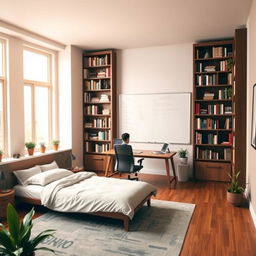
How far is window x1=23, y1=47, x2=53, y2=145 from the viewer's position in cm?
552

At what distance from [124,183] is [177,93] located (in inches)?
113

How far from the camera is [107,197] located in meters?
3.42

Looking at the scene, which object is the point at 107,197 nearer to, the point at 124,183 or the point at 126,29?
the point at 124,183

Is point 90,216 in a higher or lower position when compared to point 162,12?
lower

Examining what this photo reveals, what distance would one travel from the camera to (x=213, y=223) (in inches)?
140

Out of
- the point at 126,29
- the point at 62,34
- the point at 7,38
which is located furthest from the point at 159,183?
the point at 7,38

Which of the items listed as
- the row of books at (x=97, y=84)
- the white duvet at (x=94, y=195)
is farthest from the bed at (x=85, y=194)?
the row of books at (x=97, y=84)

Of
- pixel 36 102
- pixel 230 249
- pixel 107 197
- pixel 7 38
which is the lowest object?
pixel 230 249

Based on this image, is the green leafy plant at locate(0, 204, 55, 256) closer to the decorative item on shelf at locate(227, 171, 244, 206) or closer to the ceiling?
the ceiling

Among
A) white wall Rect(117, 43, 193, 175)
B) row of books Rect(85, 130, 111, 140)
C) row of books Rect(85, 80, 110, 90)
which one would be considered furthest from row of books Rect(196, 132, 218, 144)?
row of books Rect(85, 80, 110, 90)

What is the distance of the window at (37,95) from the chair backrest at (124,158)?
192 cm

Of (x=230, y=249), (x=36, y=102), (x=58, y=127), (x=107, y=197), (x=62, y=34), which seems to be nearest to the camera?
(x=230, y=249)

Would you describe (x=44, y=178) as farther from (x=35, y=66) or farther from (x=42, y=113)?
(x=35, y=66)

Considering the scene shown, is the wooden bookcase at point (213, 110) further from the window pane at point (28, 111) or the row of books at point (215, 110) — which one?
the window pane at point (28, 111)
